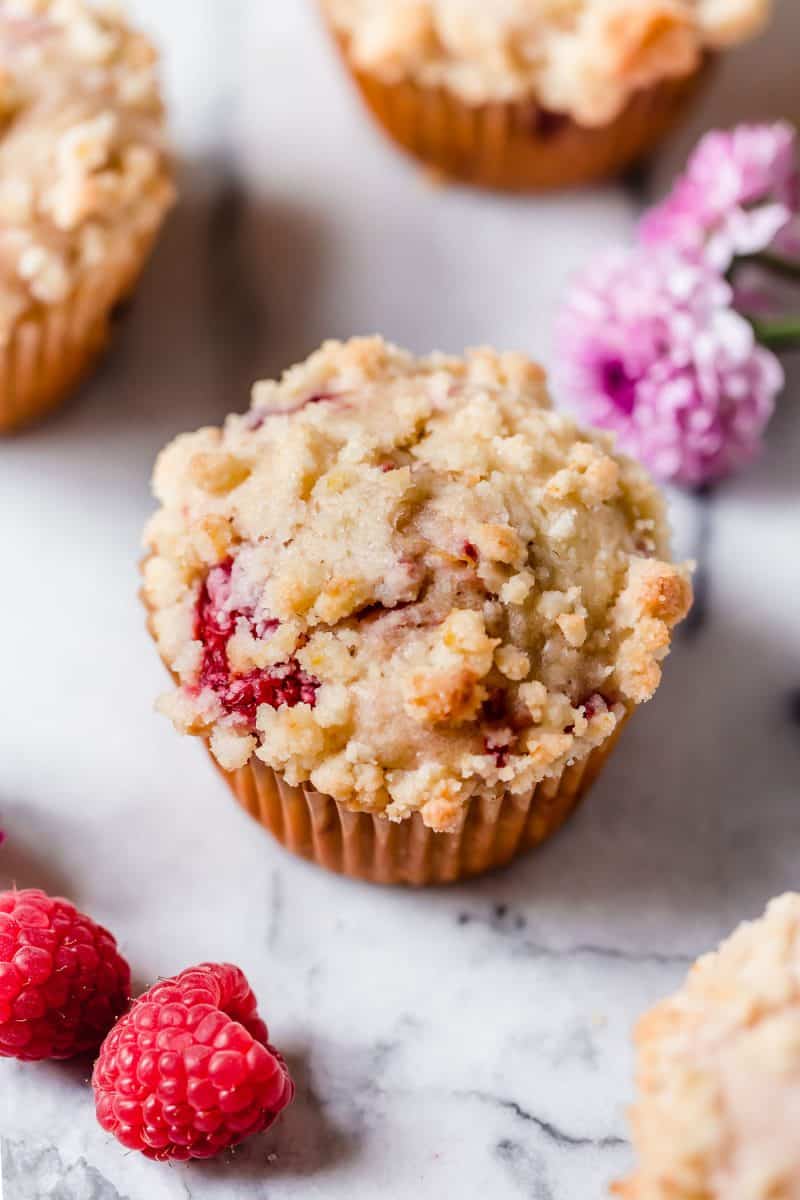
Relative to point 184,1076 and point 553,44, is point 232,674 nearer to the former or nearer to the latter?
point 184,1076

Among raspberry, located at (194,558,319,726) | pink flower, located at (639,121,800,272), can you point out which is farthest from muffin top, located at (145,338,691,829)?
pink flower, located at (639,121,800,272)

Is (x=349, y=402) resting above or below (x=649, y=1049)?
above

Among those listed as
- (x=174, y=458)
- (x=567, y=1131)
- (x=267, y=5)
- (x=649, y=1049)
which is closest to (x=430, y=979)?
(x=567, y=1131)

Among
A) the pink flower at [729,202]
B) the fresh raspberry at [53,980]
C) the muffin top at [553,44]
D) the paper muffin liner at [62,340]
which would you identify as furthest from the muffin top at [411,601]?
the muffin top at [553,44]

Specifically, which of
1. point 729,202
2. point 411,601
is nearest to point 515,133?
point 729,202

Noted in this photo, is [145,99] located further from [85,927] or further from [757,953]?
Answer: [757,953]
